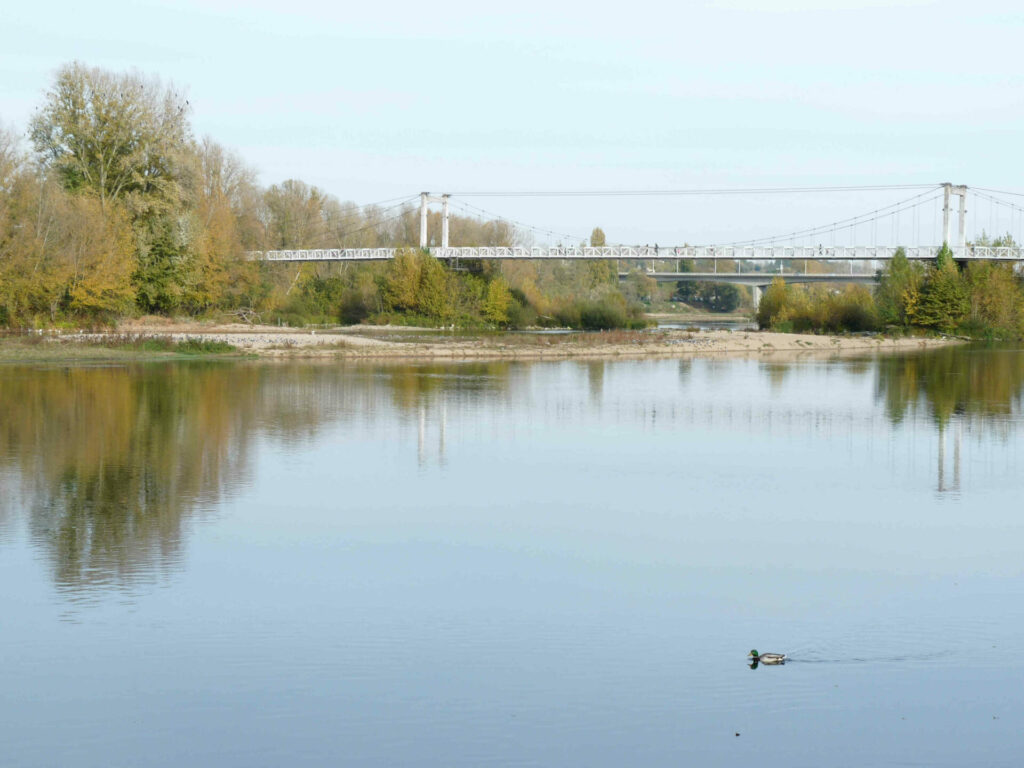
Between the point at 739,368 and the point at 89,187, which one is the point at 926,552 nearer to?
the point at 739,368

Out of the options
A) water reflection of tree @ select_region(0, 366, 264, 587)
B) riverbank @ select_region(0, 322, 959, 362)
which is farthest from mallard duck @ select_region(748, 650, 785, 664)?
riverbank @ select_region(0, 322, 959, 362)

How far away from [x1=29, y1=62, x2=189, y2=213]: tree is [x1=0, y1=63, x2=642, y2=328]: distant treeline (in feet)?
0.18

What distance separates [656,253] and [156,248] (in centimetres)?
4216

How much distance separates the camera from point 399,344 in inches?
1682

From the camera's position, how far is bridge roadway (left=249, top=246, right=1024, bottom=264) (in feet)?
231

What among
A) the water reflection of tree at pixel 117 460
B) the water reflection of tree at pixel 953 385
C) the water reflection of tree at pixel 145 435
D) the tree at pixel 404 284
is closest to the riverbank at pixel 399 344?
the tree at pixel 404 284

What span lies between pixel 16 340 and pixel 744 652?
105ft

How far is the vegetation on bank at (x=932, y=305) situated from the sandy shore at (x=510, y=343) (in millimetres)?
3091

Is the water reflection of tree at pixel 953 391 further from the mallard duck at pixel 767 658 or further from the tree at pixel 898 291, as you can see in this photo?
the tree at pixel 898 291

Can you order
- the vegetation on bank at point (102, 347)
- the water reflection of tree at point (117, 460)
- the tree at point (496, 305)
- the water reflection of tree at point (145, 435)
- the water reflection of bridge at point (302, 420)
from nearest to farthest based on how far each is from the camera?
1. the water reflection of tree at point (117, 460)
2. the water reflection of tree at point (145, 435)
3. the water reflection of bridge at point (302, 420)
4. the vegetation on bank at point (102, 347)
5. the tree at point (496, 305)

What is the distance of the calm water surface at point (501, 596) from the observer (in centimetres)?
578

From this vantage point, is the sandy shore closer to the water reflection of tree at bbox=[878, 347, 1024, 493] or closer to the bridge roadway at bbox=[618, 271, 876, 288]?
the water reflection of tree at bbox=[878, 347, 1024, 493]

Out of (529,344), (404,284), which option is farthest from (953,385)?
(404,284)

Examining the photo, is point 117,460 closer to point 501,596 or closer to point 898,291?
point 501,596
